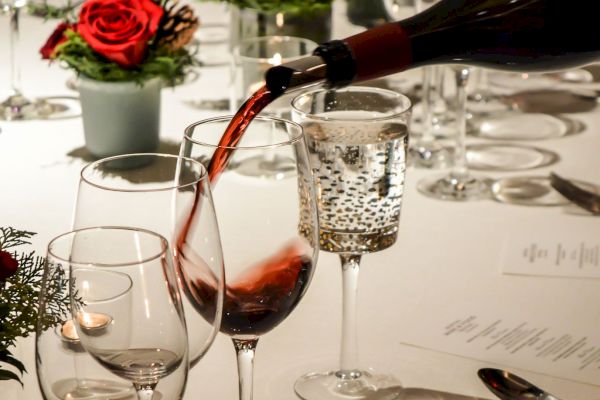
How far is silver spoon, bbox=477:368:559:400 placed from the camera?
0.94 meters

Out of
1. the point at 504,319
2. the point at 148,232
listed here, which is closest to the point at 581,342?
the point at 504,319

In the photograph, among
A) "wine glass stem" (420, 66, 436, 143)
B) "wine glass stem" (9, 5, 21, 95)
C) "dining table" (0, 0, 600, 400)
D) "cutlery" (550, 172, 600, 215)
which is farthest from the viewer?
"wine glass stem" (9, 5, 21, 95)

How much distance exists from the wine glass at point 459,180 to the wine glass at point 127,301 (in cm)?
81

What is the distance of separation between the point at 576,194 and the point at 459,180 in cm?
15

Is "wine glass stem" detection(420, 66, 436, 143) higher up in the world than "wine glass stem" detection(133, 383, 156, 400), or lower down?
higher up

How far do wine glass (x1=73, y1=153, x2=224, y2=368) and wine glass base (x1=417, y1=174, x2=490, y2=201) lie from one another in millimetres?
726

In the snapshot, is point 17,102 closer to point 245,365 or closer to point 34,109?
point 34,109

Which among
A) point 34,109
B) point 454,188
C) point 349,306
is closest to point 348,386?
point 349,306

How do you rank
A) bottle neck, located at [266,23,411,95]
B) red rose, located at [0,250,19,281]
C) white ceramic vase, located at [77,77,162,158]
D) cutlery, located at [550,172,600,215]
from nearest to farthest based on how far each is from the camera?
red rose, located at [0,250,19,281] → bottle neck, located at [266,23,411,95] → cutlery, located at [550,172,600,215] → white ceramic vase, located at [77,77,162,158]

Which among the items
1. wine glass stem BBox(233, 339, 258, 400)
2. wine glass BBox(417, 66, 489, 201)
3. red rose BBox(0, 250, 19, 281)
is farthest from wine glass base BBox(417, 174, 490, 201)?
red rose BBox(0, 250, 19, 281)

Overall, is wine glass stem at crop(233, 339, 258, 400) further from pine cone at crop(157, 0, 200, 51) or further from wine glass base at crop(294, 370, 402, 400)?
pine cone at crop(157, 0, 200, 51)

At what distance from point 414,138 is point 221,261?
0.93 meters

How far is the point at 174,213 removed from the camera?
0.75 meters

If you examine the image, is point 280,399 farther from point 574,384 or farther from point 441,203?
point 441,203
